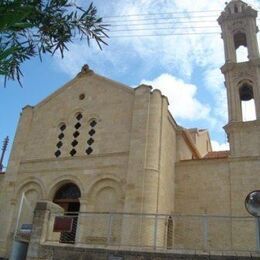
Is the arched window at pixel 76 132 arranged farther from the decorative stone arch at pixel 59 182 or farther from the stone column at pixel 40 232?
the stone column at pixel 40 232

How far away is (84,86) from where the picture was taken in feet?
70.6

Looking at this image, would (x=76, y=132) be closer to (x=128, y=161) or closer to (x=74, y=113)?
(x=74, y=113)

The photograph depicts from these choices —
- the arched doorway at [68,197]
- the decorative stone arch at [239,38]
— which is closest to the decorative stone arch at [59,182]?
the arched doorway at [68,197]

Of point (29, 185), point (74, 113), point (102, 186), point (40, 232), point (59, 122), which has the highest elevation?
point (74, 113)

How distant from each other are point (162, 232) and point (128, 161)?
3793 millimetres

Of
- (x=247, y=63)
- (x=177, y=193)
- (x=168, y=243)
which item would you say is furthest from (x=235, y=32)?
(x=168, y=243)

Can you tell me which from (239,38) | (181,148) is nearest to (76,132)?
(181,148)

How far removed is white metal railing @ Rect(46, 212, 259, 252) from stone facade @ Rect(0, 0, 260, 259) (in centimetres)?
6

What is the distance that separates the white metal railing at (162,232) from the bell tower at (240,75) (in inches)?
162

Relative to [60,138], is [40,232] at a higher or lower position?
lower

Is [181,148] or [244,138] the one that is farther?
[181,148]

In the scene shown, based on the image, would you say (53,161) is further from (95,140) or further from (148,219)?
(148,219)

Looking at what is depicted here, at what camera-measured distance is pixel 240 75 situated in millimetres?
22109

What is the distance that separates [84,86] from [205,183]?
937cm
